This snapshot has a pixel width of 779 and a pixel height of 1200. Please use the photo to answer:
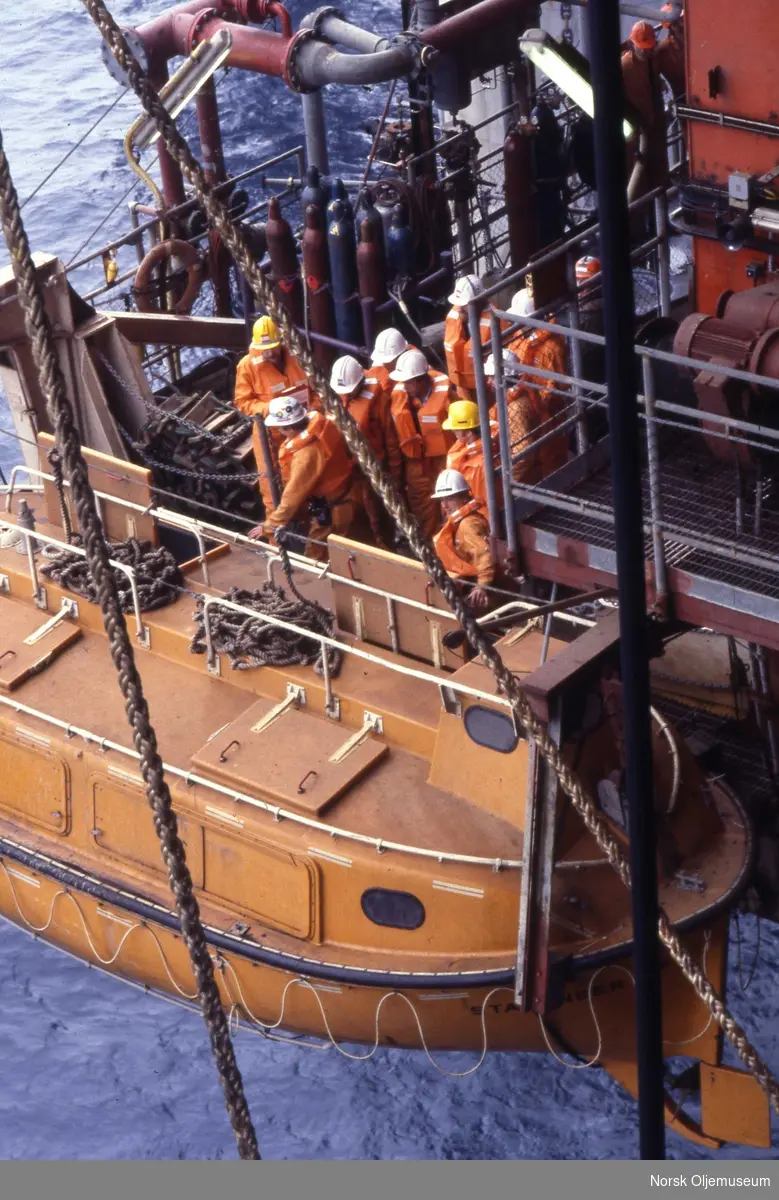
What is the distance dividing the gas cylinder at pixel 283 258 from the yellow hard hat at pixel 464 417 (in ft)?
11.0

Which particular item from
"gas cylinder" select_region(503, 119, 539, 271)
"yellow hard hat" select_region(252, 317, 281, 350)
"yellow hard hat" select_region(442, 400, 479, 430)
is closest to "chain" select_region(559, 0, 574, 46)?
"gas cylinder" select_region(503, 119, 539, 271)

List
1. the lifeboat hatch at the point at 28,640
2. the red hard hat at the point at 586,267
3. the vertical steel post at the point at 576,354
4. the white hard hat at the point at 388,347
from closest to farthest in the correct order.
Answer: the vertical steel post at the point at 576,354 < the lifeboat hatch at the point at 28,640 < the white hard hat at the point at 388,347 < the red hard hat at the point at 586,267

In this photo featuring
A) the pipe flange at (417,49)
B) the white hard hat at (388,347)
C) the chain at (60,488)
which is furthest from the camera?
the pipe flange at (417,49)

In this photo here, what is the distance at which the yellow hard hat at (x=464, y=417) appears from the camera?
9.82 metres

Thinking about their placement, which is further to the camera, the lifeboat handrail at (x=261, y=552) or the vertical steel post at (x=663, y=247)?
the lifeboat handrail at (x=261, y=552)

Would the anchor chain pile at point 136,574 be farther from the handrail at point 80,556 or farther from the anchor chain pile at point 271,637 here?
the anchor chain pile at point 271,637

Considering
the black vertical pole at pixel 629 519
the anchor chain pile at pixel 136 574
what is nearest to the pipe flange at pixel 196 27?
the anchor chain pile at pixel 136 574

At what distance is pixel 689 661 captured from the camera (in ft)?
32.9

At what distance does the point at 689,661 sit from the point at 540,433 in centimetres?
170

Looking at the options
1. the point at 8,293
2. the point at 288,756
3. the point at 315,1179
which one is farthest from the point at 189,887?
the point at 8,293

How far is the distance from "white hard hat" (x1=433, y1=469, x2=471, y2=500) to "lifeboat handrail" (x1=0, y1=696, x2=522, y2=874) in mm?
1259

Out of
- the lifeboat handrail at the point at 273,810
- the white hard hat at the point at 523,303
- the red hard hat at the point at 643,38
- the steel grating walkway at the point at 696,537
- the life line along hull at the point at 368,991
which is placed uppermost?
the red hard hat at the point at 643,38

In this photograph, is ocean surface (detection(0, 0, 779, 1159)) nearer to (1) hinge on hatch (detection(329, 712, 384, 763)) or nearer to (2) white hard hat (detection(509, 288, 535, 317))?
(1) hinge on hatch (detection(329, 712, 384, 763))

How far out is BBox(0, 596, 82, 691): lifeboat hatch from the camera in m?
10.0
